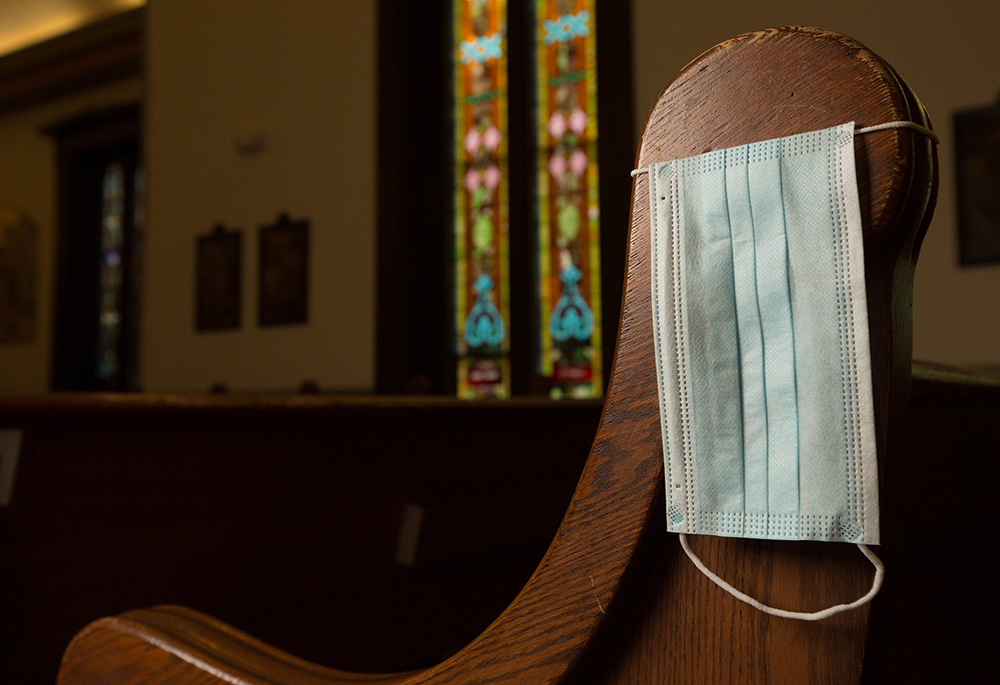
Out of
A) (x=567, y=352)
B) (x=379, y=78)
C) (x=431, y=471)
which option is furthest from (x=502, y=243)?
(x=431, y=471)

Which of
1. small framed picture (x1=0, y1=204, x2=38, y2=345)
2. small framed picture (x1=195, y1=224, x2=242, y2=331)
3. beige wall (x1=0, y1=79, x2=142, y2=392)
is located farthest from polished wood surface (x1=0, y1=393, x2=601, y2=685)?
small framed picture (x1=0, y1=204, x2=38, y2=345)

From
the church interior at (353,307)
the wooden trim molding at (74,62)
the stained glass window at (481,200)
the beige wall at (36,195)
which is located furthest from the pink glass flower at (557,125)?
the beige wall at (36,195)

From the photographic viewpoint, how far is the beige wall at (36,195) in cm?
910

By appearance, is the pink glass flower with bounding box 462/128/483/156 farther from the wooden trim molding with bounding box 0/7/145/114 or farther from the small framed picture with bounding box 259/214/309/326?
the wooden trim molding with bounding box 0/7/145/114

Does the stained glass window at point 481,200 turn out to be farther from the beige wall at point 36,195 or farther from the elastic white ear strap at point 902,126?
the elastic white ear strap at point 902,126

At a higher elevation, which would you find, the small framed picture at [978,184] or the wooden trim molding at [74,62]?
the wooden trim molding at [74,62]

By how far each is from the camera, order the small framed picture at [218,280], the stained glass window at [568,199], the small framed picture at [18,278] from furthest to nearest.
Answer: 1. the small framed picture at [18,278]
2. the small framed picture at [218,280]
3. the stained glass window at [568,199]

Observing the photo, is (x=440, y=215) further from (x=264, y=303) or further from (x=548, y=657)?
(x=548, y=657)

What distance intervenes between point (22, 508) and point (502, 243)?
4.73 meters

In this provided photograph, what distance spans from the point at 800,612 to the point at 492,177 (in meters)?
5.66

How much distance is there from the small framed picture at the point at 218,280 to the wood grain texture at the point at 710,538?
657 centimetres

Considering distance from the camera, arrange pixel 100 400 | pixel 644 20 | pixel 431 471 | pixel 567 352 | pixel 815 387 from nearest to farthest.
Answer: pixel 815 387, pixel 100 400, pixel 431 471, pixel 644 20, pixel 567 352

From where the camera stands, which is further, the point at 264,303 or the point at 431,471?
the point at 264,303

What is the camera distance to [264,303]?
21.3 ft
